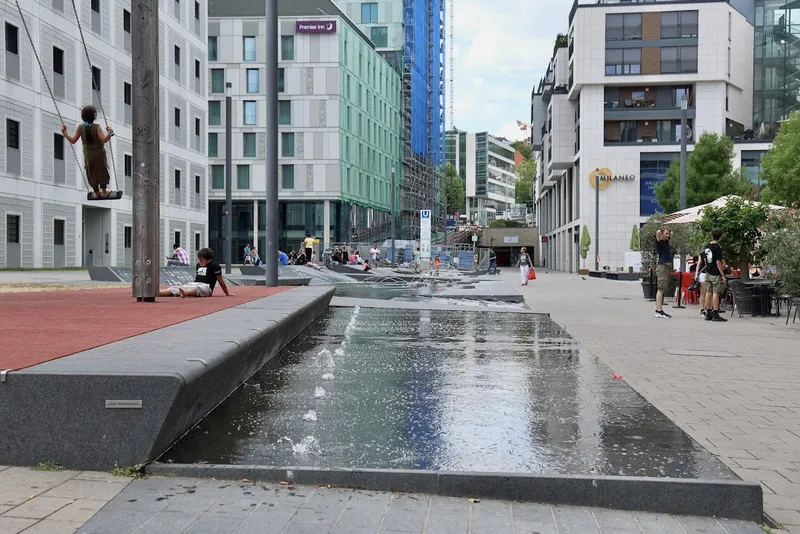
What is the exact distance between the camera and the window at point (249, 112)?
212 ft

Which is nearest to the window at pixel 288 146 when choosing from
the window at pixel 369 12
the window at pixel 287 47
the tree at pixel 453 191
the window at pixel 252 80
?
the window at pixel 252 80

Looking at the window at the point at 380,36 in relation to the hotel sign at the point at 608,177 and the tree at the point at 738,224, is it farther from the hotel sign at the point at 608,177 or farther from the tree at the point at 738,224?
the tree at the point at 738,224

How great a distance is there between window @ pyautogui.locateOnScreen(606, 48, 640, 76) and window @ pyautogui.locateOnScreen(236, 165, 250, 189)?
94.0ft

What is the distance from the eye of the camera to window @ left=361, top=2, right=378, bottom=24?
78812 mm

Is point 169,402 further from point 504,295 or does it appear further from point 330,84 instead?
point 330,84

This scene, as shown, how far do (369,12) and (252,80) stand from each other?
19826mm

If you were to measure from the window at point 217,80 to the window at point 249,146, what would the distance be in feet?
14.6

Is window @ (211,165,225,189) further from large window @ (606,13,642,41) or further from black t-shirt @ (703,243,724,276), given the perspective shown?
black t-shirt @ (703,243,724,276)

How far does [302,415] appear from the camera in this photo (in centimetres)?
554

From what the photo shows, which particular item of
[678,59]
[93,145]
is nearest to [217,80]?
[678,59]

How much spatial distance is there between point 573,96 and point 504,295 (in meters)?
45.7

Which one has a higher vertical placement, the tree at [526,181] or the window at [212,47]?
the window at [212,47]

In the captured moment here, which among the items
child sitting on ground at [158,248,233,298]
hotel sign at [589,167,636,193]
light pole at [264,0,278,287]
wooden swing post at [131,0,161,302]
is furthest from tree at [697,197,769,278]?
hotel sign at [589,167,636,193]

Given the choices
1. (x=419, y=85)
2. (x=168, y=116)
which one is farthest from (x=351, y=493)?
(x=419, y=85)
